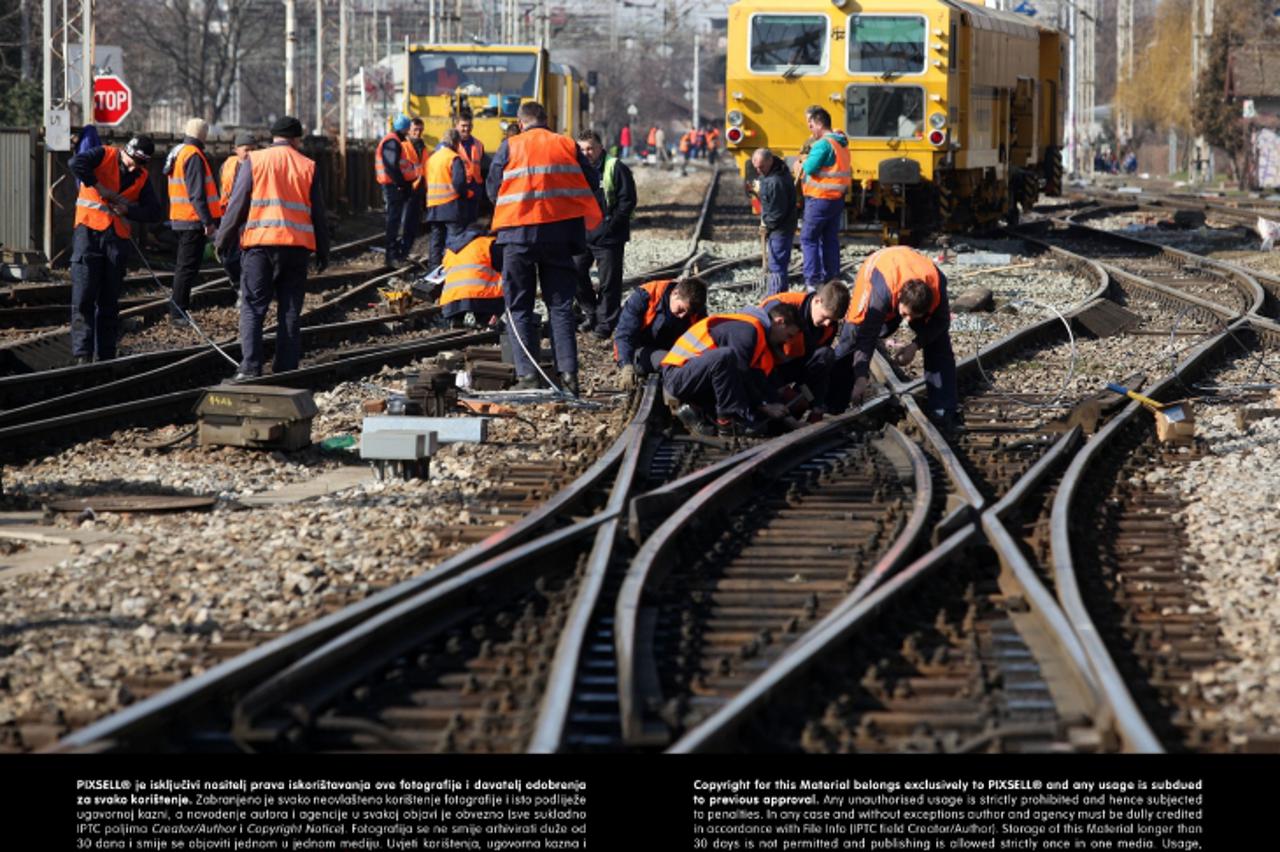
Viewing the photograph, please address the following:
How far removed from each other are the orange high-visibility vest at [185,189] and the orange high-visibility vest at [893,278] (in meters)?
6.88

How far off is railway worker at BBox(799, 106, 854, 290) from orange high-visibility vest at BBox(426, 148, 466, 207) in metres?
3.32

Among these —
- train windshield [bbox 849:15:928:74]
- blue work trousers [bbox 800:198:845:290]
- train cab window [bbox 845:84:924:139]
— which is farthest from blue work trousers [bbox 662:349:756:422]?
train windshield [bbox 849:15:928:74]

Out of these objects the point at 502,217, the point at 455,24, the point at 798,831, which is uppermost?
the point at 455,24

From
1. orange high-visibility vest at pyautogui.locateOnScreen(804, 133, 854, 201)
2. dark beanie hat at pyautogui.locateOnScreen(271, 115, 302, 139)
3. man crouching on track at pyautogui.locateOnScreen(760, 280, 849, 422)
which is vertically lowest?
man crouching on track at pyautogui.locateOnScreen(760, 280, 849, 422)

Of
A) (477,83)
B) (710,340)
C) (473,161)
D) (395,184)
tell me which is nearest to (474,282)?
(710,340)

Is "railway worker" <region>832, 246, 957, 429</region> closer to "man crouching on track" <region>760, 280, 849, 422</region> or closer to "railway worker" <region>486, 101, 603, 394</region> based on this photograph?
"man crouching on track" <region>760, 280, 849, 422</region>

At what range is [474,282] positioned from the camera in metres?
14.7

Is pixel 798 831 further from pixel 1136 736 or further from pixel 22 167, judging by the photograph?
pixel 22 167

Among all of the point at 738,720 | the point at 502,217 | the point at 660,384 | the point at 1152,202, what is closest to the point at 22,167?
the point at 502,217

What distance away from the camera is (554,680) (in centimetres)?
562

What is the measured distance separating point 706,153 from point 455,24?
26.9 meters

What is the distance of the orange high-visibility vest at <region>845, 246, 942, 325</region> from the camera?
10594 mm

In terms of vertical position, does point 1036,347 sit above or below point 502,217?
below

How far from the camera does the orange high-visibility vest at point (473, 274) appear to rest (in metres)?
14.6
